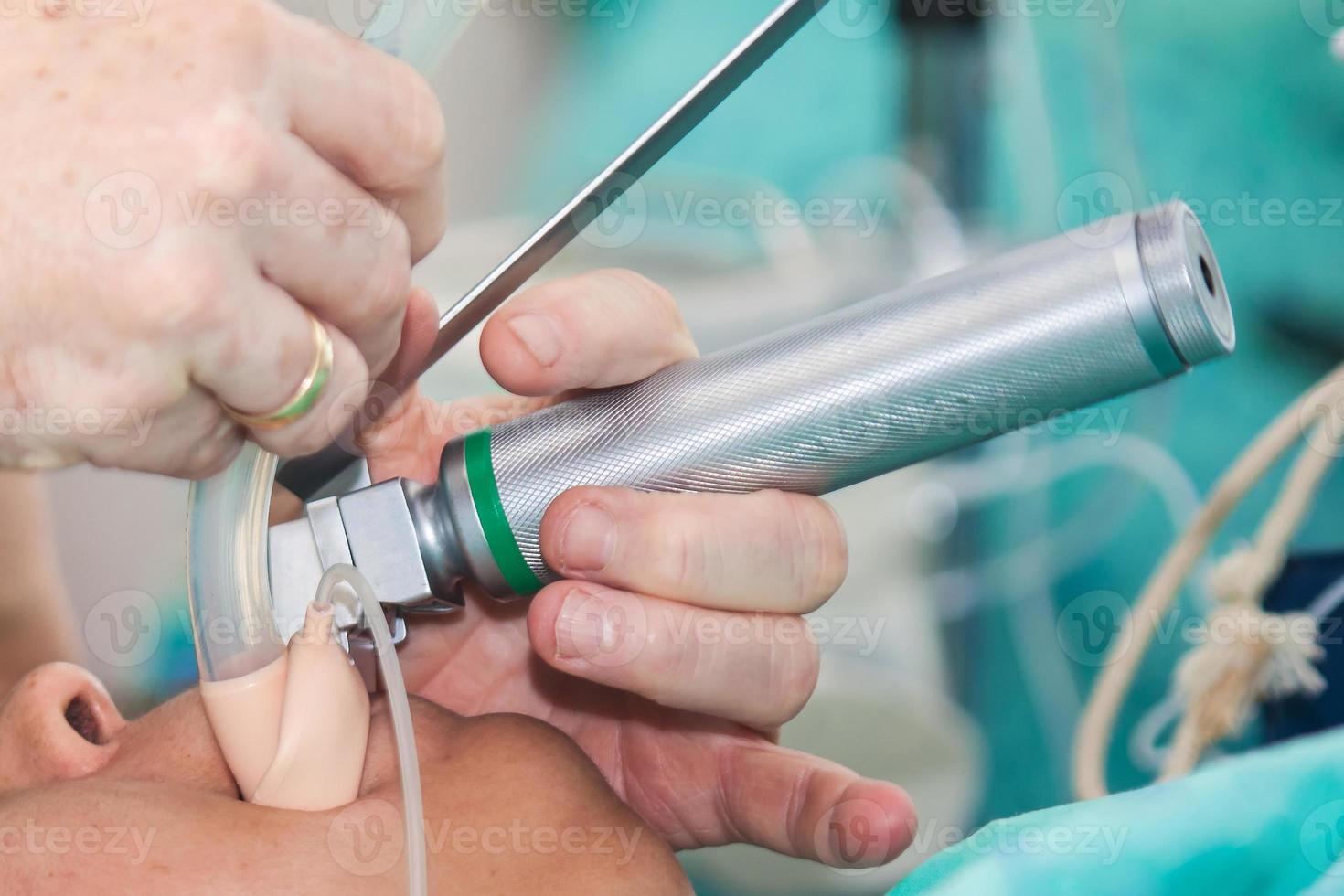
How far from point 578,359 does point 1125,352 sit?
26 centimetres

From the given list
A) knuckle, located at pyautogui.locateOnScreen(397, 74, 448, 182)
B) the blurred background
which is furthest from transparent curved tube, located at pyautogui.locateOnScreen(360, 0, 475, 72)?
the blurred background

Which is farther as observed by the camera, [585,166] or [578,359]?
[585,166]

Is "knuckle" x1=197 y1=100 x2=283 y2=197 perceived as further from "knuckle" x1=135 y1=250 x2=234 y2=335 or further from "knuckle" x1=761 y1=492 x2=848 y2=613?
"knuckle" x1=761 y1=492 x2=848 y2=613

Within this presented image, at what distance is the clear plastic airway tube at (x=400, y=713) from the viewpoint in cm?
47

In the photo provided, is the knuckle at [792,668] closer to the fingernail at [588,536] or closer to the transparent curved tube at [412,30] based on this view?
the fingernail at [588,536]

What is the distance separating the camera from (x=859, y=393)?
1.68ft

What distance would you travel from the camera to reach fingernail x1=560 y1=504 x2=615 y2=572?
0.52 meters

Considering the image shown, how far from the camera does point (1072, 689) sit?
1.36 meters

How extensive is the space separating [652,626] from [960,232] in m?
0.93

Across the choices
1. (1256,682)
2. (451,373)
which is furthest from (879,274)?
(1256,682)

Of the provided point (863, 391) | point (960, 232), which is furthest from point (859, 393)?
point (960, 232)

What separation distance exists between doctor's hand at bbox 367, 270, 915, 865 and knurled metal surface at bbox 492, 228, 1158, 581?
0.07 ft

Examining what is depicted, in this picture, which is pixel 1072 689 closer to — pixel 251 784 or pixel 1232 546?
pixel 1232 546

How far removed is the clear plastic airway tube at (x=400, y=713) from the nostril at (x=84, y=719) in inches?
7.5
